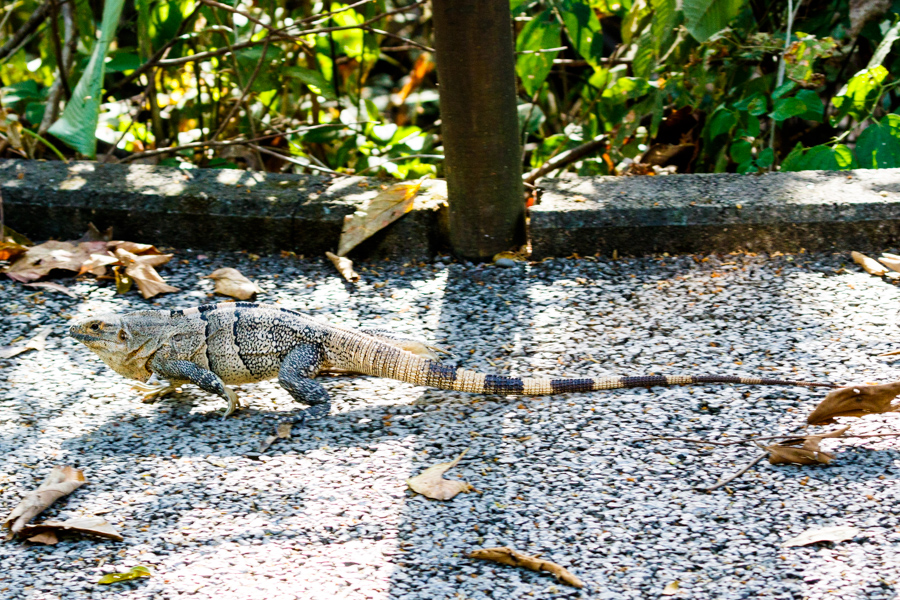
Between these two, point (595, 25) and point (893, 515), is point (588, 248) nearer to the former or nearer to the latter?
point (595, 25)

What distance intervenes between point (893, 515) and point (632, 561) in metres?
0.77

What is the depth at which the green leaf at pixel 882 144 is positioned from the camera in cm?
445

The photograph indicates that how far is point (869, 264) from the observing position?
13.1ft

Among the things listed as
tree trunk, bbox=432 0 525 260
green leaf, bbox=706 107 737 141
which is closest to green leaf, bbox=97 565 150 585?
tree trunk, bbox=432 0 525 260

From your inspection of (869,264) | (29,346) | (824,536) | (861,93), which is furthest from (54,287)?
(861,93)

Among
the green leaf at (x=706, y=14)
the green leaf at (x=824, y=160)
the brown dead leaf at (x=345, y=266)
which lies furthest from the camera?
the green leaf at (x=824, y=160)

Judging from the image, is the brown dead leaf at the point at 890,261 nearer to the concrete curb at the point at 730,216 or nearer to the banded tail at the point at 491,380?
the concrete curb at the point at 730,216

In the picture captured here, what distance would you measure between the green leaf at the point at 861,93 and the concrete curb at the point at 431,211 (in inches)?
13.2

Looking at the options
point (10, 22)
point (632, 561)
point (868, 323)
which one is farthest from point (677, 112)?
point (10, 22)

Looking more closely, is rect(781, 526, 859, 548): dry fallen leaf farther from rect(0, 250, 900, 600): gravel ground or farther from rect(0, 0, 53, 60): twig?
rect(0, 0, 53, 60): twig

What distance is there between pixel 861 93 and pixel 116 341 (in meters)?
3.74

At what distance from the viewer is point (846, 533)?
2377mm

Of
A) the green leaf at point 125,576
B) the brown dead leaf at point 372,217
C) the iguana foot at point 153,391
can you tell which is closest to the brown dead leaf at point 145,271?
the iguana foot at point 153,391

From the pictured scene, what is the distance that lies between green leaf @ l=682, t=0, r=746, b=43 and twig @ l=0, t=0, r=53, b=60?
12.3 feet
